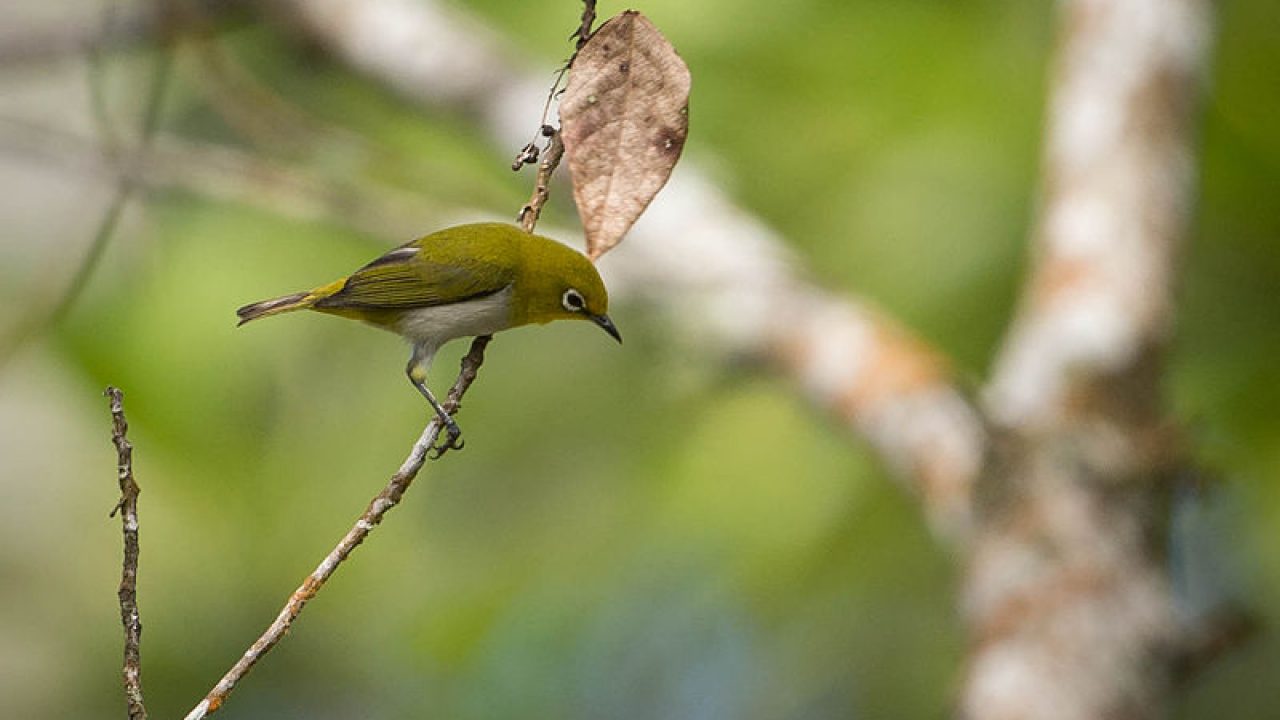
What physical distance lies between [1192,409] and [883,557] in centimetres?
119

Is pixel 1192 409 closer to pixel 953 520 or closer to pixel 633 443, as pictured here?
pixel 953 520

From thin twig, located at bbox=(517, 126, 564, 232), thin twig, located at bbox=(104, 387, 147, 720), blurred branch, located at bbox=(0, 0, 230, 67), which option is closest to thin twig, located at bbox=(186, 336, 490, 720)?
thin twig, located at bbox=(104, 387, 147, 720)

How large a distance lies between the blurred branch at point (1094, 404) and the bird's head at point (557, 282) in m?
1.18

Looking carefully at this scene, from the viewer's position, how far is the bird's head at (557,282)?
8.68 ft

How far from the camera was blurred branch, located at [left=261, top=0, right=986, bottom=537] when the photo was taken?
3689 millimetres

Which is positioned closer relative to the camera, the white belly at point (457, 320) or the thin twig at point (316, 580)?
the thin twig at point (316, 580)

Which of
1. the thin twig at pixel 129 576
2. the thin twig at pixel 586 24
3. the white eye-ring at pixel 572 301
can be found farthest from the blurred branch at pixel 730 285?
the thin twig at pixel 129 576

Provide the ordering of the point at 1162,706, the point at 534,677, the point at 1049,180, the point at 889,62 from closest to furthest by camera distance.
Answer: the point at 1162,706 < the point at 1049,180 < the point at 889,62 < the point at 534,677

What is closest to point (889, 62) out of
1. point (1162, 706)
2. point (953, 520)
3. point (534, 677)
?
point (953, 520)

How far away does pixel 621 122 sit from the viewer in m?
1.52

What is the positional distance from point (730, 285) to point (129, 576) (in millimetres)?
2794

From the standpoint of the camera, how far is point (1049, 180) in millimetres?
4297

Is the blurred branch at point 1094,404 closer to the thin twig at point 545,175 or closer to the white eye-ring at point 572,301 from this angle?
the white eye-ring at point 572,301

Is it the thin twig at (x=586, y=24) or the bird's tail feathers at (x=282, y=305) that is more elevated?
the bird's tail feathers at (x=282, y=305)
